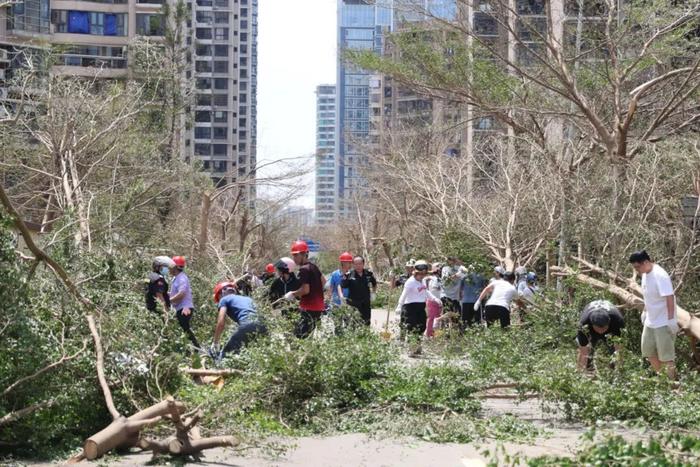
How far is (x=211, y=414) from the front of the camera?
9.59 m

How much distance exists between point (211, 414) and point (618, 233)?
8.36m

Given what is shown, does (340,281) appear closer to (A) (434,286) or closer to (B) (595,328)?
(A) (434,286)

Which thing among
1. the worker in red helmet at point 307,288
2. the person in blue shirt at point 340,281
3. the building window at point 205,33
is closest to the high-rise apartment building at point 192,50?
the building window at point 205,33

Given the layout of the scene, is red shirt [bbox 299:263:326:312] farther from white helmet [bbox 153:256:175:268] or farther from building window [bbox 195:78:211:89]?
building window [bbox 195:78:211:89]

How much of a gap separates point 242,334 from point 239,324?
0.87 feet

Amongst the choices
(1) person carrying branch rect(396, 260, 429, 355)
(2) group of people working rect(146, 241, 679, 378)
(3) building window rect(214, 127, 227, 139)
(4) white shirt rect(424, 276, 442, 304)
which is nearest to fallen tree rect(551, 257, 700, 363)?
(2) group of people working rect(146, 241, 679, 378)

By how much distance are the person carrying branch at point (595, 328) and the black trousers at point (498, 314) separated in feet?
14.6

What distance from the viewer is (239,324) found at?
42.8 feet

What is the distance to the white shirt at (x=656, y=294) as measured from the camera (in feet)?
40.3

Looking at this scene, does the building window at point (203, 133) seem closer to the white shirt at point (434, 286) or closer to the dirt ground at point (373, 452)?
the white shirt at point (434, 286)

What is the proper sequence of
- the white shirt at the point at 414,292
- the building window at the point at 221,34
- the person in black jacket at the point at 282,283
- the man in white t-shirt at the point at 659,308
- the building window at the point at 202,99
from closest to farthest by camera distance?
the man in white t-shirt at the point at 659,308
the person in black jacket at the point at 282,283
the white shirt at the point at 414,292
the building window at the point at 202,99
the building window at the point at 221,34

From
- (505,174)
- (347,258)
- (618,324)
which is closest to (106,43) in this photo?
(505,174)

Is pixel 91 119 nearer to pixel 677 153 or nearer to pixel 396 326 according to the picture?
pixel 396 326

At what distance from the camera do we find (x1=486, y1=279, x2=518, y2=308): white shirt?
18000mm
